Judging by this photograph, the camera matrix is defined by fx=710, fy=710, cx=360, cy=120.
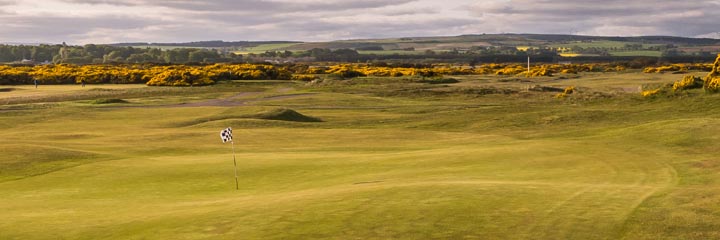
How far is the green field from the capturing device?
17.6 meters

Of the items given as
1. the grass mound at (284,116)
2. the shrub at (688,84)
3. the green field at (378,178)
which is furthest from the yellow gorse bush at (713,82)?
the grass mound at (284,116)

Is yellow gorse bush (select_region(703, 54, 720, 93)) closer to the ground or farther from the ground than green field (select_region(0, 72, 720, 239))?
farther from the ground

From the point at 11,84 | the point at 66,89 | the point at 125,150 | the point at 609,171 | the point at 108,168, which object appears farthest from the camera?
the point at 11,84

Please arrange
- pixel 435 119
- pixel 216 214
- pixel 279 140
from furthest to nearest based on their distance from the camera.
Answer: pixel 435 119
pixel 279 140
pixel 216 214

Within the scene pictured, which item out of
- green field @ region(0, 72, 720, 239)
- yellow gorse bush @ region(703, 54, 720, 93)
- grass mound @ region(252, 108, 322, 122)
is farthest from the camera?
grass mound @ region(252, 108, 322, 122)

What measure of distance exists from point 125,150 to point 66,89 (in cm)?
7246

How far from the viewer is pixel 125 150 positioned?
41312mm

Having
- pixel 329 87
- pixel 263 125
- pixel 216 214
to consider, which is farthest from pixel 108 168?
pixel 329 87

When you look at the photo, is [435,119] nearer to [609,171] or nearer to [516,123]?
[516,123]

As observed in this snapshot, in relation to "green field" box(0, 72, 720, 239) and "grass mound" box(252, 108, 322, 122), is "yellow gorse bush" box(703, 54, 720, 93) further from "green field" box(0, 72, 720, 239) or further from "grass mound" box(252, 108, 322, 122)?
"grass mound" box(252, 108, 322, 122)

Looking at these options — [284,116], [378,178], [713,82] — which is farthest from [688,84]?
[378,178]

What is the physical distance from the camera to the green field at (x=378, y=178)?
17578mm

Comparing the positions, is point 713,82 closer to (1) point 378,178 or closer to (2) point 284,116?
(2) point 284,116

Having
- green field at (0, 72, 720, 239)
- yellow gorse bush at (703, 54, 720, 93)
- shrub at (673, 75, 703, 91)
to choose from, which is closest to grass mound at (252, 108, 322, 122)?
green field at (0, 72, 720, 239)
